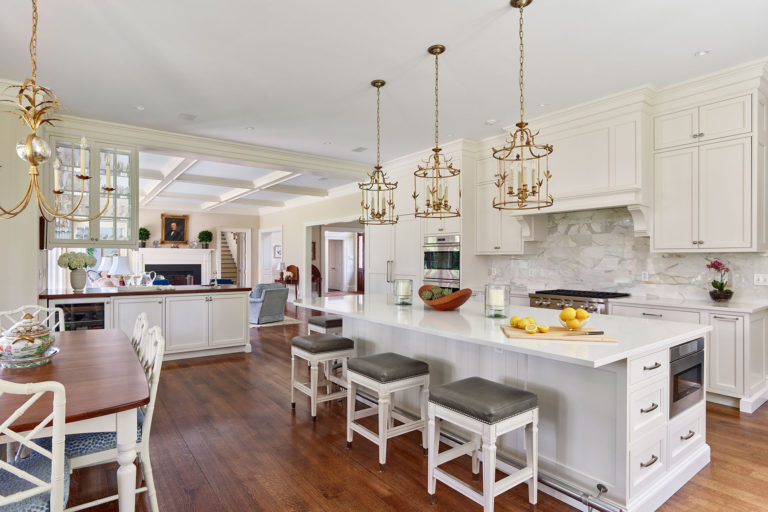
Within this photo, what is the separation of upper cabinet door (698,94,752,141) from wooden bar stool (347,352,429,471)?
3.14m

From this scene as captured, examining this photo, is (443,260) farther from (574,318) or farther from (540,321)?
(574,318)

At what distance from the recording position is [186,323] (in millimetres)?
5074

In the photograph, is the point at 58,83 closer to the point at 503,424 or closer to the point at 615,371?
the point at 503,424

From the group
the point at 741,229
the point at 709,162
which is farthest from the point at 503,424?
the point at 709,162

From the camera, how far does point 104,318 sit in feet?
15.0

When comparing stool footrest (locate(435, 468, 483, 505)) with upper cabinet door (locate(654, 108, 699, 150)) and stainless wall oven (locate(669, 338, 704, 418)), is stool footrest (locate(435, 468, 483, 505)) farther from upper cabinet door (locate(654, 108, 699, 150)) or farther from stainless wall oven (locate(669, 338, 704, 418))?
upper cabinet door (locate(654, 108, 699, 150))

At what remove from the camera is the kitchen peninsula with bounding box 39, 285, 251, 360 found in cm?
443

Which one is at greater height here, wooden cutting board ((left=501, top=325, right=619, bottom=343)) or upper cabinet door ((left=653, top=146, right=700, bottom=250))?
upper cabinet door ((left=653, top=146, right=700, bottom=250))

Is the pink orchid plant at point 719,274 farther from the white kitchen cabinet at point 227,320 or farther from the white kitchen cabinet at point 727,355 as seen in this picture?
the white kitchen cabinet at point 227,320

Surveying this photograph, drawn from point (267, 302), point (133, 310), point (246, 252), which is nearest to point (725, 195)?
point (133, 310)

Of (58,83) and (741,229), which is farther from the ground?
(58,83)

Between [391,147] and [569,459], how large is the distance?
432 cm

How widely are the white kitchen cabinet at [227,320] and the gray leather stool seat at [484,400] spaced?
3.96 metres

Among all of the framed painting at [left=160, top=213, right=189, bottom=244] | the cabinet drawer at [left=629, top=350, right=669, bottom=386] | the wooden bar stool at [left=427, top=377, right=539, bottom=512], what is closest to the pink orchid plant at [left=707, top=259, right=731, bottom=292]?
the cabinet drawer at [left=629, top=350, right=669, bottom=386]
